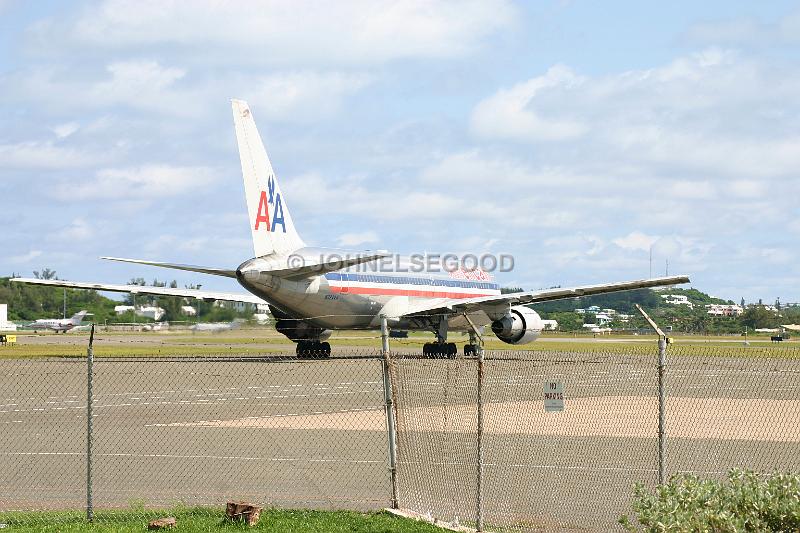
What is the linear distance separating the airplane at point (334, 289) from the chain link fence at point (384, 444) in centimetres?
682

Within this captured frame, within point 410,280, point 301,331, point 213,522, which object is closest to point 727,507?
point 213,522

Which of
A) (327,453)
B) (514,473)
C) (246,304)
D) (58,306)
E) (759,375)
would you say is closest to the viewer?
(514,473)

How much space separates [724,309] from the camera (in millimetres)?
157000

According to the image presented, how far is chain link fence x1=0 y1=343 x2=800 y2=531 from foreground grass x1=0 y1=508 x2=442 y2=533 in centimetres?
39

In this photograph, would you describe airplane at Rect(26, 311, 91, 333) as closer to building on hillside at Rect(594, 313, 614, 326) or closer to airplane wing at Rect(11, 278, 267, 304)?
building on hillside at Rect(594, 313, 614, 326)

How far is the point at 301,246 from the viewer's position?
134ft

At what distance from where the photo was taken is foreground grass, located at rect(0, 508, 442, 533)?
11.0 metres

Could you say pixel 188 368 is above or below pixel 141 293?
below

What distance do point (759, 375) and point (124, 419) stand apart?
79.8ft

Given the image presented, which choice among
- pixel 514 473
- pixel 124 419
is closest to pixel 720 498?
pixel 514 473

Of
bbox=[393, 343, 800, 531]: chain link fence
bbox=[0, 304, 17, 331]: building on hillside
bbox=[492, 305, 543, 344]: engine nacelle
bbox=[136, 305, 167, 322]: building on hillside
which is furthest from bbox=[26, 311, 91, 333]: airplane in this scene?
bbox=[393, 343, 800, 531]: chain link fence

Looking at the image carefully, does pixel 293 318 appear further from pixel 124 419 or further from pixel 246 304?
pixel 124 419

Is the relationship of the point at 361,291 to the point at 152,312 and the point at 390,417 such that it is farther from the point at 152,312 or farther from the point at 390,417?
the point at 390,417

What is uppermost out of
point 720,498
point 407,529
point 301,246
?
point 301,246
